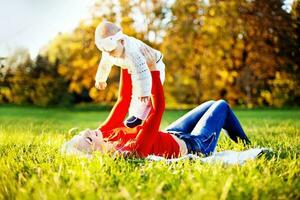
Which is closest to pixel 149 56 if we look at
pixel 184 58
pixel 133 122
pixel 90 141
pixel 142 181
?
pixel 133 122

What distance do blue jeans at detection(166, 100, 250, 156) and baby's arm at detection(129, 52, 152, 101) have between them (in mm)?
431

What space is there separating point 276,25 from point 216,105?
10.4 meters

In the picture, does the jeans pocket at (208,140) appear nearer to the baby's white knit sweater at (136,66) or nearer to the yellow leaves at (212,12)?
the baby's white knit sweater at (136,66)

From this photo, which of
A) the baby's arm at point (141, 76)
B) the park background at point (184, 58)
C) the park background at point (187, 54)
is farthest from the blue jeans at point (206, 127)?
the park background at point (187, 54)

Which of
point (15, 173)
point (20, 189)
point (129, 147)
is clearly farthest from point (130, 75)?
point (20, 189)

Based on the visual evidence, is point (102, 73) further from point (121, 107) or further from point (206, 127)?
point (206, 127)

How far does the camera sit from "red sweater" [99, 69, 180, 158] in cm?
277

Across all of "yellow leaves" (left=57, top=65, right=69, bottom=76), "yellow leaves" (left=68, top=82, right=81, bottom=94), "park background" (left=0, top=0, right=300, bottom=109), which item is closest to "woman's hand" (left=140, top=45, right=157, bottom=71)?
"park background" (left=0, top=0, right=300, bottom=109)

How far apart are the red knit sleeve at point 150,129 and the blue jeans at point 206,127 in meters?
0.33

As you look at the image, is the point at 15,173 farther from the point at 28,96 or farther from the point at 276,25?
the point at 28,96

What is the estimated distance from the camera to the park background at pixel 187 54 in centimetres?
1352

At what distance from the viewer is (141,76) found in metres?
2.82

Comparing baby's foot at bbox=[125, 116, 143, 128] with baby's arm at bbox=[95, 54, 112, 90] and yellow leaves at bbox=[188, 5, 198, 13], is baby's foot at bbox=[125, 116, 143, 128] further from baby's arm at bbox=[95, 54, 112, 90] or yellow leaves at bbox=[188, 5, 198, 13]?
yellow leaves at bbox=[188, 5, 198, 13]

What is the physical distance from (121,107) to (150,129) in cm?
40
